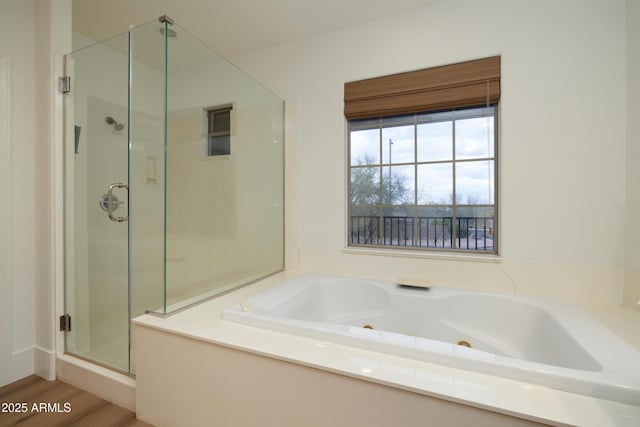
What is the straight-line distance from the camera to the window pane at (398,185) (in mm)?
2117

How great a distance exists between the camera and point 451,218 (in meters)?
2.01

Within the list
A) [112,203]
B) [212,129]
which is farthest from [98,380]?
[212,129]

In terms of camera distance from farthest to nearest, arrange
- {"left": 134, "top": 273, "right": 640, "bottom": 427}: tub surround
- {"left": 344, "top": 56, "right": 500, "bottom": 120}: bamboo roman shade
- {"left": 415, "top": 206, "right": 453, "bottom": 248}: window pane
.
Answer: {"left": 415, "top": 206, "right": 453, "bottom": 248}: window pane → {"left": 344, "top": 56, "right": 500, "bottom": 120}: bamboo roman shade → {"left": 134, "top": 273, "right": 640, "bottom": 427}: tub surround

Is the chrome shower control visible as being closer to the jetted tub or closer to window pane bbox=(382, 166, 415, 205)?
the jetted tub

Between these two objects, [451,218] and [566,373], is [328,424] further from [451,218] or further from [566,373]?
[451,218]

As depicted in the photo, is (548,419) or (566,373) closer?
(548,419)

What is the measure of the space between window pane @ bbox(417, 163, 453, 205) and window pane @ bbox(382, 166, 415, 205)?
64 millimetres

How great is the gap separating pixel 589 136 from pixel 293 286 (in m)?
1.98

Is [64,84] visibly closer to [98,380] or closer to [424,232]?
[98,380]

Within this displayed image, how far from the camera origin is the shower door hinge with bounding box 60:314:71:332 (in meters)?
1.65

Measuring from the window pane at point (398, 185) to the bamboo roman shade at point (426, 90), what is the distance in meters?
0.42

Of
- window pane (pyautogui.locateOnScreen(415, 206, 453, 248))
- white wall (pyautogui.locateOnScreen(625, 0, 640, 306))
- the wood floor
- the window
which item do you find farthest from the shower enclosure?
white wall (pyautogui.locateOnScreen(625, 0, 640, 306))

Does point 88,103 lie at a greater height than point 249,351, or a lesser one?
greater

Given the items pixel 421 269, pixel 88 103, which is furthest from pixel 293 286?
pixel 88 103
